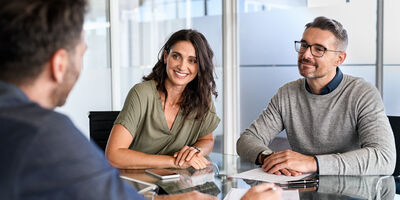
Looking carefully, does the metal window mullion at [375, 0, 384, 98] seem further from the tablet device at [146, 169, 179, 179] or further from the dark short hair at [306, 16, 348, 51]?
the tablet device at [146, 169, 179, 179]

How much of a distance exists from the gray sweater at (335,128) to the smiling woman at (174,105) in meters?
0.31

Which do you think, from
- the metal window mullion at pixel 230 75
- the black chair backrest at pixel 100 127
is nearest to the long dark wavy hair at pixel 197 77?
the black chair backrest at pixel 100 127

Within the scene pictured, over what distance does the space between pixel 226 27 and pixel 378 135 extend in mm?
3087

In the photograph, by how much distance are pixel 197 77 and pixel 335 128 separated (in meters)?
0.87

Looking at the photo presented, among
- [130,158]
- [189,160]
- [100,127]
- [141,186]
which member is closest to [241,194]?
[141,186]

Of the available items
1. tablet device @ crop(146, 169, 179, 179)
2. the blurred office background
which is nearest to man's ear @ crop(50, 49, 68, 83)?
tablet device @ crop(146, 169, 179, 179)

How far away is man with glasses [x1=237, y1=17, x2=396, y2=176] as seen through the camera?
237 cm

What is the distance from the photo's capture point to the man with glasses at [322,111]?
2.37 m

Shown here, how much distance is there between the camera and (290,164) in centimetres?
209

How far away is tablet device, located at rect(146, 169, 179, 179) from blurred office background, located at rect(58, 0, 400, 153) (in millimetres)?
1665

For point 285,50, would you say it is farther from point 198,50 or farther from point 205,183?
point 205,183

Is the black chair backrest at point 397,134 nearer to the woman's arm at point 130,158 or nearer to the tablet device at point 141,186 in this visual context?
the woman's arm at point 130,158

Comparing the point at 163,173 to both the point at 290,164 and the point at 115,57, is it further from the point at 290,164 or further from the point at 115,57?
the point at 115,57

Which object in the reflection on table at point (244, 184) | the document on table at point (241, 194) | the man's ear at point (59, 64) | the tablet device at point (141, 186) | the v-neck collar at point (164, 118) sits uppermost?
the man's ear at point (59, 64)
